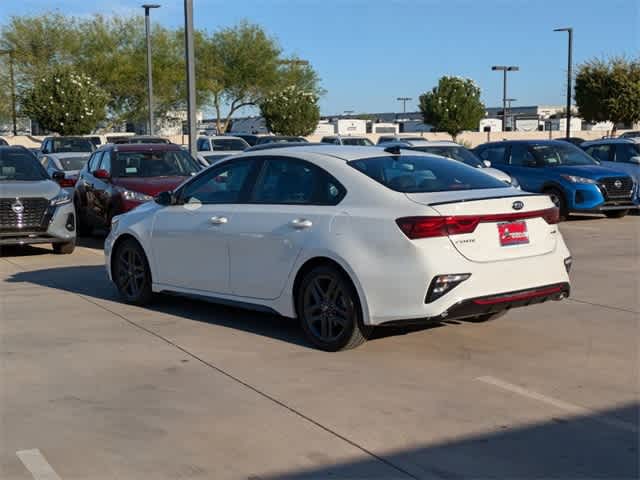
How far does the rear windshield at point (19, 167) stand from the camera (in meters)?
13.1

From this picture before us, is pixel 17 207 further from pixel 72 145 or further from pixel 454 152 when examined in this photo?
pixel 72 145

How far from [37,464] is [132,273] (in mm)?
4239

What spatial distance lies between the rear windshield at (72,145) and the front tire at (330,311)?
2176 cm

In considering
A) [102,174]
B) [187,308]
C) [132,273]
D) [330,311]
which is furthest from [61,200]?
[330,311]

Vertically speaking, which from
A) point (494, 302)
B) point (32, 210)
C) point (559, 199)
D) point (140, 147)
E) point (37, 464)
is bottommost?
point (37, 464)

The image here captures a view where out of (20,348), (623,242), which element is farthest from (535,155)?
(20,348)

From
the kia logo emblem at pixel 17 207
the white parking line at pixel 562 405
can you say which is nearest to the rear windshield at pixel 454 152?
the kia logo emblem at pixel 17 207

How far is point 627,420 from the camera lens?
512 cm

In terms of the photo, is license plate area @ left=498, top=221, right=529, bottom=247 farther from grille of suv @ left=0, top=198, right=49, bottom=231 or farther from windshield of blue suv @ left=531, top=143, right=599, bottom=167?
windshield of blue suv @ left=531, top=143, right=599, bottom=167

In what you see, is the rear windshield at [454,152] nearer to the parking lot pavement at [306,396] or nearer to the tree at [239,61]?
the parking lot pavement at [306,396]

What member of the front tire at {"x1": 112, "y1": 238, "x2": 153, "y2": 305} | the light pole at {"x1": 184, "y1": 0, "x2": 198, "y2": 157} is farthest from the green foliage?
the front tire at {"x1": 112, "y1": 238, "x2": 153, "y2": 305}

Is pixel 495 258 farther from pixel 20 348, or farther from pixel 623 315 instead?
pixel 20 348

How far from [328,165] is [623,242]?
7.99 m

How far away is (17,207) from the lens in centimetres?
1230
